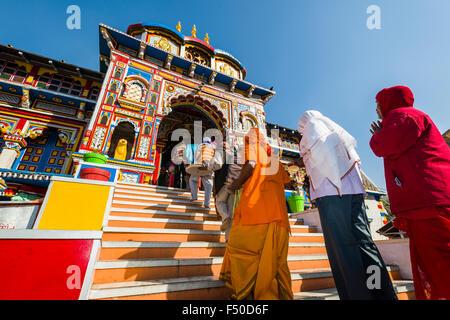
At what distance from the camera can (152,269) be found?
2.12 meters

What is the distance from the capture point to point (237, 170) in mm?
2826

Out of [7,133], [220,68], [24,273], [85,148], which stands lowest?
[24,273]

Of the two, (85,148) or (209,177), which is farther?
(85,148)

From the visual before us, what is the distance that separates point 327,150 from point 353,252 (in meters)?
0.87

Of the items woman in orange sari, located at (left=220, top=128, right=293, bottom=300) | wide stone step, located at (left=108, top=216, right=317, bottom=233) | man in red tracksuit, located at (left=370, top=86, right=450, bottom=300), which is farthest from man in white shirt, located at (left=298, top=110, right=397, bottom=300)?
wide stone step, located at (left=108, top=216, right=317, bottom=233)

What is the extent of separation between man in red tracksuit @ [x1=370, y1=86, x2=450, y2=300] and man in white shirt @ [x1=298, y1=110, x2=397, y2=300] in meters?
0.22

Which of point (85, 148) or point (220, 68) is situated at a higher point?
point (220, 68)

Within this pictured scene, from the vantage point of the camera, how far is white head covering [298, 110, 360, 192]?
1.73m

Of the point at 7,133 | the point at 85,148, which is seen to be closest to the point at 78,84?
the point at 7,133


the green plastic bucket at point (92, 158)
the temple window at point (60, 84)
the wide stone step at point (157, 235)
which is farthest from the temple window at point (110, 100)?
the wide stone step at point (157, 235)
